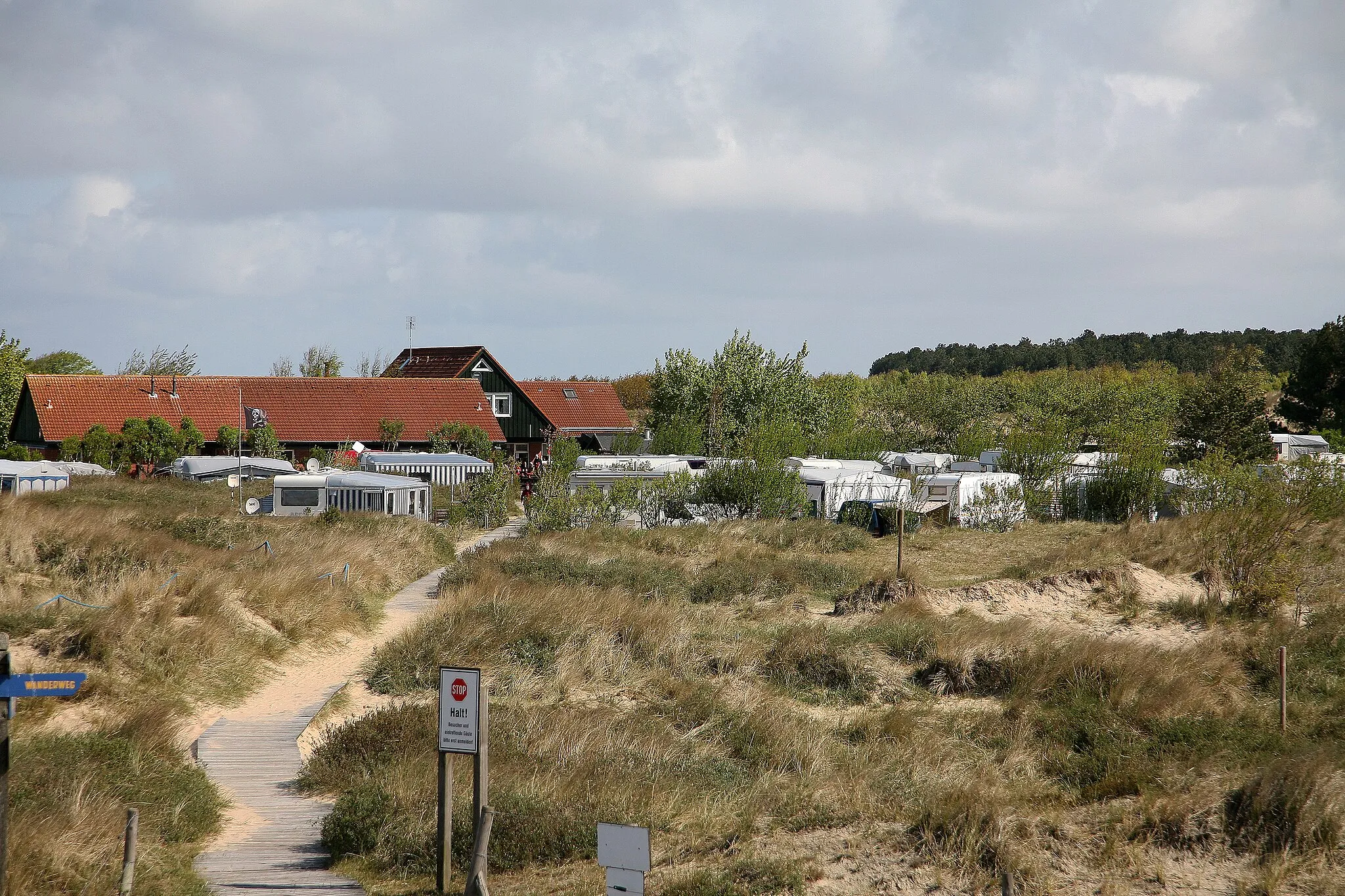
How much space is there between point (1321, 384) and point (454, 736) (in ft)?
187

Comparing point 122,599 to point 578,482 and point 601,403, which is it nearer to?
point 578,482

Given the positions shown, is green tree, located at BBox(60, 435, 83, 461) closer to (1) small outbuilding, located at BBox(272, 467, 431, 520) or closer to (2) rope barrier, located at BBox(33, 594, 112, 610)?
(1) small outbuilding, located at BBox(272, 467, 431, 520)

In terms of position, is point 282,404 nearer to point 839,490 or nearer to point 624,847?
point 839,490

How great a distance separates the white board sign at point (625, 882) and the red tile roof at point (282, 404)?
3951 cm

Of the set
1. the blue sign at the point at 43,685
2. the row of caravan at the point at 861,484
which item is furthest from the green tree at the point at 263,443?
the blue sign at the point at 43,685

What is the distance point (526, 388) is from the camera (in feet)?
200

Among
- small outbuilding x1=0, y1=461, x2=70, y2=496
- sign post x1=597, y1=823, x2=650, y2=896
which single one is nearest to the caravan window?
small outbuilding x1=0, y1=461, x2=70, y2=496

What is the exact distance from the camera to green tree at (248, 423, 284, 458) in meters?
39.4

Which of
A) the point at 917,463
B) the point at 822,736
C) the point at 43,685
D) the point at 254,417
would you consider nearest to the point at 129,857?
the point at 43,685

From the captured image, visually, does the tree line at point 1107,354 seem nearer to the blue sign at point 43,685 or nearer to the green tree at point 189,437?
the green tree at point 189,437

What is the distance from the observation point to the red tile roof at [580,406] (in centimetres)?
5744

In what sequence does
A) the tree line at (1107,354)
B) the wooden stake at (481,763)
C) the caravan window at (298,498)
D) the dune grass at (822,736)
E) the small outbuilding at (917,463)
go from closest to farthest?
1. the wooden stake at (481,763)
2. the dune grass at (822,736)
3. the caravan window at (298,498)
4. the small outbuilding at (917,463)
5. the tree line at (1107,354)

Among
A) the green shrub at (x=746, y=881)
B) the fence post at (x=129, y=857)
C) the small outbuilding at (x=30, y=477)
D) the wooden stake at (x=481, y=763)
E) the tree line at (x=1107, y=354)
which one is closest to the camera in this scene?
the fence post at (x=129, y=857)

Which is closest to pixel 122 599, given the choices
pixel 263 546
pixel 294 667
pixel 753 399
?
pixel 294 667
